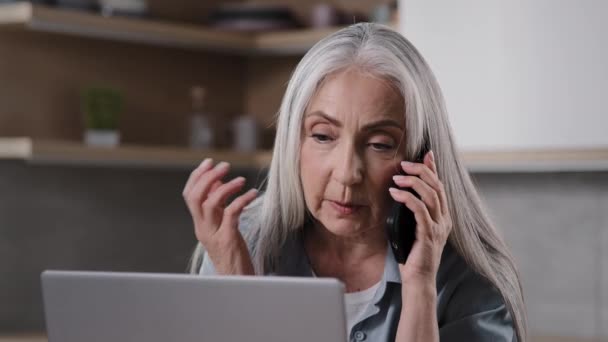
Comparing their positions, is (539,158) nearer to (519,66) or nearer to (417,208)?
(519,66)

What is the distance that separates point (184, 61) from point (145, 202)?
1.48 feet

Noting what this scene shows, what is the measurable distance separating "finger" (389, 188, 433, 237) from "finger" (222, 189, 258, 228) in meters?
0.20

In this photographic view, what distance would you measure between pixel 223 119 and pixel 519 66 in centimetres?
110

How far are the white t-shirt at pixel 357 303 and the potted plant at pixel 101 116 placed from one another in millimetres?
1441

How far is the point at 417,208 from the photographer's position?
1.34 m

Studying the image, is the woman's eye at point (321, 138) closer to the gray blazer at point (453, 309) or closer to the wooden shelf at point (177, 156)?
the gray blazer at point (453, 309)

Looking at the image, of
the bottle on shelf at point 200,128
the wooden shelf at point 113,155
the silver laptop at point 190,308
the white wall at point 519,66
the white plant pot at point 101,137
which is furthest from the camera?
the bottle on shelf at point 200,128

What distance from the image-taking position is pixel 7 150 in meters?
2.59

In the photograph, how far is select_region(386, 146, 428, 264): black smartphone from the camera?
1357 millimetres

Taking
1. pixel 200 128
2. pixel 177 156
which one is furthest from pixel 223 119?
pixel 177 156

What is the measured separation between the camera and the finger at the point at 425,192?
135 cm

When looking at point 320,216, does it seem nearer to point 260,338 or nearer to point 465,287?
point 465,287

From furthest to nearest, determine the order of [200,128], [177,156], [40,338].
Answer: [200,128] → [177,156] → [40,338]

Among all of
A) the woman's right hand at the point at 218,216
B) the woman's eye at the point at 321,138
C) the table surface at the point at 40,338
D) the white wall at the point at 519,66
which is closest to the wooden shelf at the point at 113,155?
the table surface at the point at 40,338
